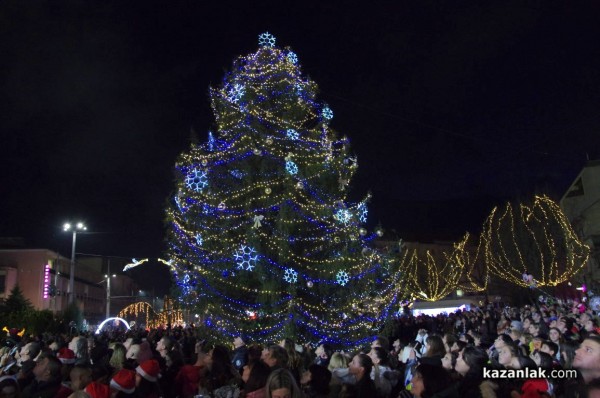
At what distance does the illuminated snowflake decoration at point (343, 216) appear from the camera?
1384 cm

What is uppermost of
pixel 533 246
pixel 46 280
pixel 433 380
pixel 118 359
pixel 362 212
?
pixel 46 280

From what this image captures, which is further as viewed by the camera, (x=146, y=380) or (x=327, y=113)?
(x=327, y=113)

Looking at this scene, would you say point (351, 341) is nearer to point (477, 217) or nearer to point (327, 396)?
point (327, 396)

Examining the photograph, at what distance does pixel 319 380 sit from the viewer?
583 centimetres

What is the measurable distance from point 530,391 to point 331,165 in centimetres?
996

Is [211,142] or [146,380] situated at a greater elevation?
[211,142]

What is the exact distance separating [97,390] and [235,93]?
35.2 ft

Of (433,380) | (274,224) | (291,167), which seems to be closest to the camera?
(433,380)

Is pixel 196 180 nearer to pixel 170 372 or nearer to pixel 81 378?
pixel 170 372

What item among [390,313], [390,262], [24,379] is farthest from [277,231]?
[24,379]

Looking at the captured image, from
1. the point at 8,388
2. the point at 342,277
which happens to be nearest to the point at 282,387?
the point at 8,388

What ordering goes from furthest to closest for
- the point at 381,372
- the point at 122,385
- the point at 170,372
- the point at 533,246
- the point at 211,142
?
the point at 533,246
the point at 211,142
the point at 170,372
the point at 381,372
the point at 122,385

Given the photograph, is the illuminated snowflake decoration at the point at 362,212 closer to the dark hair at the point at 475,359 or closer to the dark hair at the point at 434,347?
the dark hair at the point at 434,347

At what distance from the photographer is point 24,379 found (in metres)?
6.86
